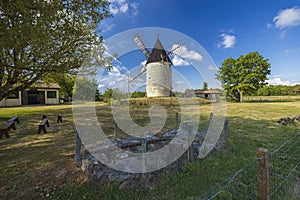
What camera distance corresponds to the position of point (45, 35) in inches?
132

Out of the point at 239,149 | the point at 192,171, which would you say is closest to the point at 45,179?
the point at 192,171

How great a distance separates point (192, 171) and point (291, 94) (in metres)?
50.1

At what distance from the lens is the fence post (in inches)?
63.9

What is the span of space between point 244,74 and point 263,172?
94.6ft

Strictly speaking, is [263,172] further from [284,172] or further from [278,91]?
[278,91]

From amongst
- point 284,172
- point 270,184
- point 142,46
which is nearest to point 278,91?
point 142,46

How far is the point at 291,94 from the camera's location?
123ft

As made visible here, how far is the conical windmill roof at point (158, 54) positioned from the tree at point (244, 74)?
46.1ft

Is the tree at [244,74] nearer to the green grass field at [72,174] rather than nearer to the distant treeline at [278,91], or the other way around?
the distant treeline at [278,91]

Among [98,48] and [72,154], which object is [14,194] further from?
[98,48]

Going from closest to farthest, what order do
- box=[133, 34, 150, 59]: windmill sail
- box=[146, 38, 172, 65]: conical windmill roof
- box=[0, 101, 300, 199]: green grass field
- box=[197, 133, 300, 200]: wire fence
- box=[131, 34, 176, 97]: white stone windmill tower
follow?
1. box=[197, 133, 300, 200]: wire fence
2. box=[0, 101, 300, 199]: green grass field
3. box=[131, 34, 176, 97]: white stone windmill tower
4. box=[146, 38, 172, 65]: conical windmill roof
5. box=[133, 34, 150, 59]: windmill sail

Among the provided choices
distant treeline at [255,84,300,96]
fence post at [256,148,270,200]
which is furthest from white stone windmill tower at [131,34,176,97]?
distant treeline at [255,84,300,96]

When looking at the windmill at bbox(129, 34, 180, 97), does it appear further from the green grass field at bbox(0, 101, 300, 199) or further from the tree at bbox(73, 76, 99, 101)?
the green grass field at bbox(0, 101, 300, 199)

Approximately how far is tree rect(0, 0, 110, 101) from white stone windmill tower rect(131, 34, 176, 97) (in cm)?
1398
